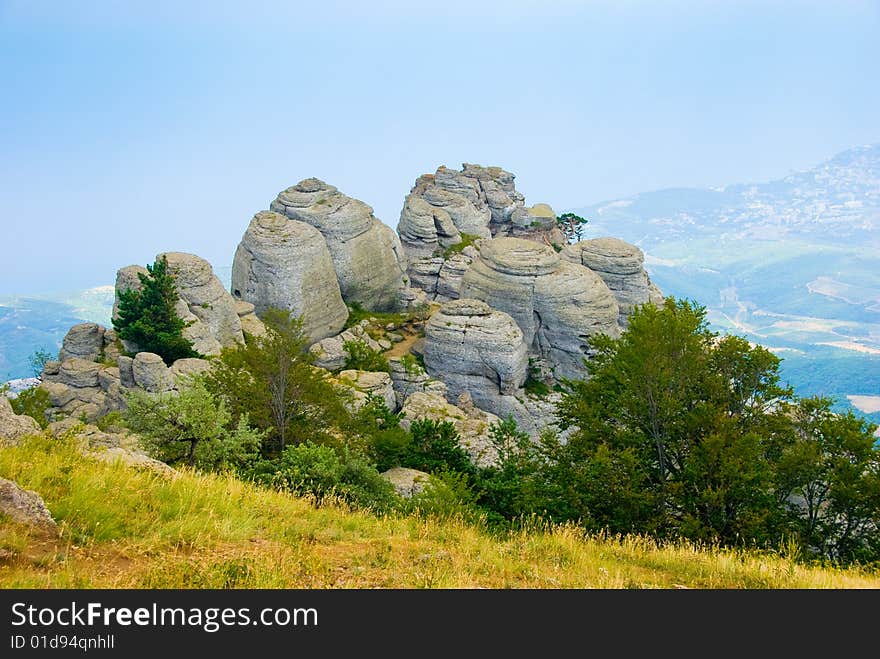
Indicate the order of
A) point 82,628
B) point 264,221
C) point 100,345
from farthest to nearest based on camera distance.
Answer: point 264,221 < point 100,345 < point 82,628

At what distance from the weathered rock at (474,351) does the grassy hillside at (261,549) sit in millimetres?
37046

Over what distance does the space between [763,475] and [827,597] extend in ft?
42.4

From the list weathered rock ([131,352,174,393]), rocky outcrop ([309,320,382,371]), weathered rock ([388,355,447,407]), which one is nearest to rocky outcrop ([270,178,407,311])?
rocky outcrop ([309,320,382,371])

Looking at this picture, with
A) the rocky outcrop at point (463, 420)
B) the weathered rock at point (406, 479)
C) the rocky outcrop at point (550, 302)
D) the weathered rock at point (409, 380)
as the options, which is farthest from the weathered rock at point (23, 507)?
the rocky outcrop at point (550, 302)

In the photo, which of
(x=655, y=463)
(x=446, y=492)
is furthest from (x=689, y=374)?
(x=446, y=492)

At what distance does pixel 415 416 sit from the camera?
39594 millimetres

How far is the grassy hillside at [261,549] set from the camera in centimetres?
979

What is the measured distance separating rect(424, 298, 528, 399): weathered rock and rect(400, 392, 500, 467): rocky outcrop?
21.0 feet

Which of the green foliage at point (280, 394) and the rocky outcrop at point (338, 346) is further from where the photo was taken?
the rocky outcrop at point (338, 346)

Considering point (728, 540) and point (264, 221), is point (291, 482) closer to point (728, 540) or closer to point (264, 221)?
point (728, 540)

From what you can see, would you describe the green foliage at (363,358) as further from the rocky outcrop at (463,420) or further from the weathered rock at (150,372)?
the weathered rock at (150,372)

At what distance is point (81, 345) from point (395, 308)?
94.1 ft

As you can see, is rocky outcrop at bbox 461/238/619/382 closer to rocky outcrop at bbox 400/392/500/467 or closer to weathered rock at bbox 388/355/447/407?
weathered rock at bbox 388/355/447/407

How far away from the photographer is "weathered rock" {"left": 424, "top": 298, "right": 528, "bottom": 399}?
52.7 meters
